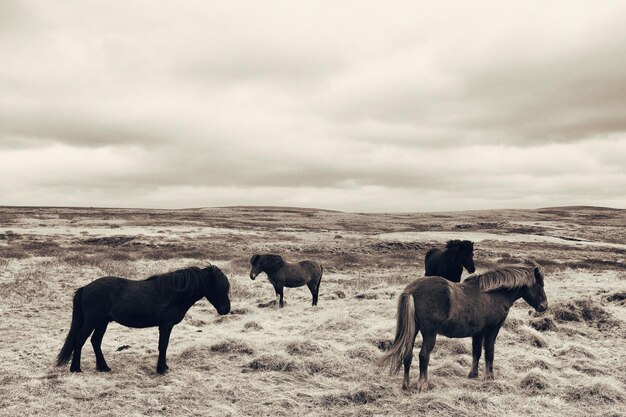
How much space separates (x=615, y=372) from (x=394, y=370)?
14.5ft

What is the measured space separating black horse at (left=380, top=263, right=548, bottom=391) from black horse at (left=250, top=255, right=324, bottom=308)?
7.65m

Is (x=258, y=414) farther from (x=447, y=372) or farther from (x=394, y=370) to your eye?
(x=447, y=372)

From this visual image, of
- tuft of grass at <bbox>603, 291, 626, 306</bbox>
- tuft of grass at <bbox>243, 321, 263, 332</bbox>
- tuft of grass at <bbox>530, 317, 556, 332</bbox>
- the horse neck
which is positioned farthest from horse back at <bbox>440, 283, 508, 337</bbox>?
tuft of grass at <bbox>603, 291, 626, 306</bbox>

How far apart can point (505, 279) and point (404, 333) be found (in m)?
2.27

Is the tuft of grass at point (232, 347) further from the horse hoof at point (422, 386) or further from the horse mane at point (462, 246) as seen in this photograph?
the horse mane at point (462, 246)

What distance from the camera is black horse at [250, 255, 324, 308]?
15.1m

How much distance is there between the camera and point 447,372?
27.0 feet

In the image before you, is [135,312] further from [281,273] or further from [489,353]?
[281,273]

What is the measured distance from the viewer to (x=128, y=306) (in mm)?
7902

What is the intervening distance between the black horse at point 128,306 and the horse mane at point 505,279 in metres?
5.17

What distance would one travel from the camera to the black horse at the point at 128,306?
786 centimetres

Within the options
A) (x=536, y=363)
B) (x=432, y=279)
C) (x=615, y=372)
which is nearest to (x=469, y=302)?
(x=432, y=279)

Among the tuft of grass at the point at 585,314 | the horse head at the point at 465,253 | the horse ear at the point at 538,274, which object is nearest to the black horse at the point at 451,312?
the horse ear at the point at 538,274

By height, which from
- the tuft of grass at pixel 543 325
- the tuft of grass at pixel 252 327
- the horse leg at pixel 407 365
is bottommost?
the tuft of grass at pixel 252 327
